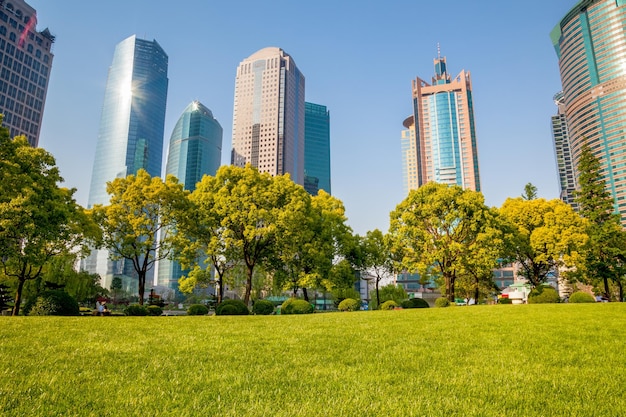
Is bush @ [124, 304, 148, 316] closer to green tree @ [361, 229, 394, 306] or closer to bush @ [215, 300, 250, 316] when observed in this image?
bush @ [215, 300, 250, 316]

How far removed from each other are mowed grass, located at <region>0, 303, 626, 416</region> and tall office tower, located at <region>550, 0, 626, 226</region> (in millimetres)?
185411

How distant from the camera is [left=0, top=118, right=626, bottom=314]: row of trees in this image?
27.6 m

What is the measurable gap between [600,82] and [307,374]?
20895 centimetres

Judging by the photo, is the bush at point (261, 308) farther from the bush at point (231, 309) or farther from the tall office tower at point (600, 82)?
the tall office tower at point (600, 82)

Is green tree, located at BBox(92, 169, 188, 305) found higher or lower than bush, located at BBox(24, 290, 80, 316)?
higher

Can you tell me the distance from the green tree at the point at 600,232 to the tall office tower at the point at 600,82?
136436 millimetres

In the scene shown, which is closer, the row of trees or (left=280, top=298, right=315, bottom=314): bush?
the row of trees

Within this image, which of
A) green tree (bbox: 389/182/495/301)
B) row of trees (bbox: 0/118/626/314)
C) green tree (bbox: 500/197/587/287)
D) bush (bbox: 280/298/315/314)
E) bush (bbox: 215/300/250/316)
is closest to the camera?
bush (bbox: 215/300/250/316)

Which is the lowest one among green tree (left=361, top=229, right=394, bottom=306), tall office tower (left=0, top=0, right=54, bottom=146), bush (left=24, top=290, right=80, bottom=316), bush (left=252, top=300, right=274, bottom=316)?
bush (left=252, top=300, right=274, bottom=316)

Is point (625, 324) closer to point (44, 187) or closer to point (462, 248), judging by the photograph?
point (462, 248)

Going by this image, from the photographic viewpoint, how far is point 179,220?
35.4 meters

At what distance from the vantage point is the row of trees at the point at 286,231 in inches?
1087

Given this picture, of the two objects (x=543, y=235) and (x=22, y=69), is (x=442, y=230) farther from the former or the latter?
(x=22, y=69)

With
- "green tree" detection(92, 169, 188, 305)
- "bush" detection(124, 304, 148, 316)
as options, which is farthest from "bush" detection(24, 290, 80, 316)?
"green tree" detection(92, 169, 188, 305)
